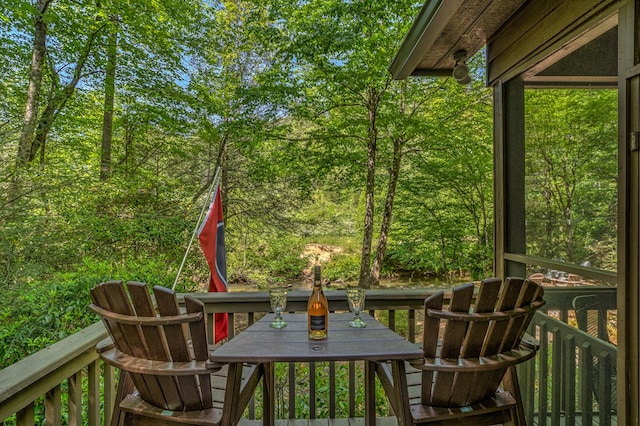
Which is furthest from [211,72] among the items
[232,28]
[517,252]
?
[517,252]

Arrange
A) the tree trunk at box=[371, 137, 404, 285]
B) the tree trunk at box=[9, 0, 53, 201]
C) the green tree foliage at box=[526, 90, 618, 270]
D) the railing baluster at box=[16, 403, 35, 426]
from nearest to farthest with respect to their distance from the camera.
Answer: the railing baluster at box=[16, 403, 35, 426], the green tree foliage at box=[526, 90, 618, 270], the tree trunk at box=[9, 0, 53, 201], the tree trunk at box=[371, 137, 404, 285]

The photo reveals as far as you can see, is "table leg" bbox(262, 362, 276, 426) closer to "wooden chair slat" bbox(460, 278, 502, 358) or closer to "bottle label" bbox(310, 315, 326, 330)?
"bottle label" bbox(310, 315, 326, 330)

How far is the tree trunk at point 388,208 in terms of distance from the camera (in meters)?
7.75

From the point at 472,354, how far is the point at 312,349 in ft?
2.04

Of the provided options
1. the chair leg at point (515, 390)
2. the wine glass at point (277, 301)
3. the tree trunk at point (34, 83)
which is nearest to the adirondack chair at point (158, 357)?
the wine glass at point (277, 301)

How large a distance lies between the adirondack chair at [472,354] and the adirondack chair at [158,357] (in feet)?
2.49

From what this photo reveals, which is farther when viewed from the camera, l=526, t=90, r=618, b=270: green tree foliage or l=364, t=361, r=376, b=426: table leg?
l=364, t=361, r=376, b=426: table leg

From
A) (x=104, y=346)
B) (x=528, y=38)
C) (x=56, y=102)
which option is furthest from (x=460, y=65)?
(x=56, y=102)

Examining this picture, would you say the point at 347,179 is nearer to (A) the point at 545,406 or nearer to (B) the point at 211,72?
(B) the point at 211,72

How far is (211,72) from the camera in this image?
8.03m

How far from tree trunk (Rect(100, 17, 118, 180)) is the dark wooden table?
5.97 meters

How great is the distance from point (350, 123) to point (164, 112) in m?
3.53

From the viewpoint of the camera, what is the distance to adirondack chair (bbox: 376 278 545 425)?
4.58ft

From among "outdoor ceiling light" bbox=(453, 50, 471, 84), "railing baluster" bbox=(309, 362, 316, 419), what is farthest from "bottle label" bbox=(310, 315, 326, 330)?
"outdoor ceiling light" bbox=(453, 50, 471, 84)
